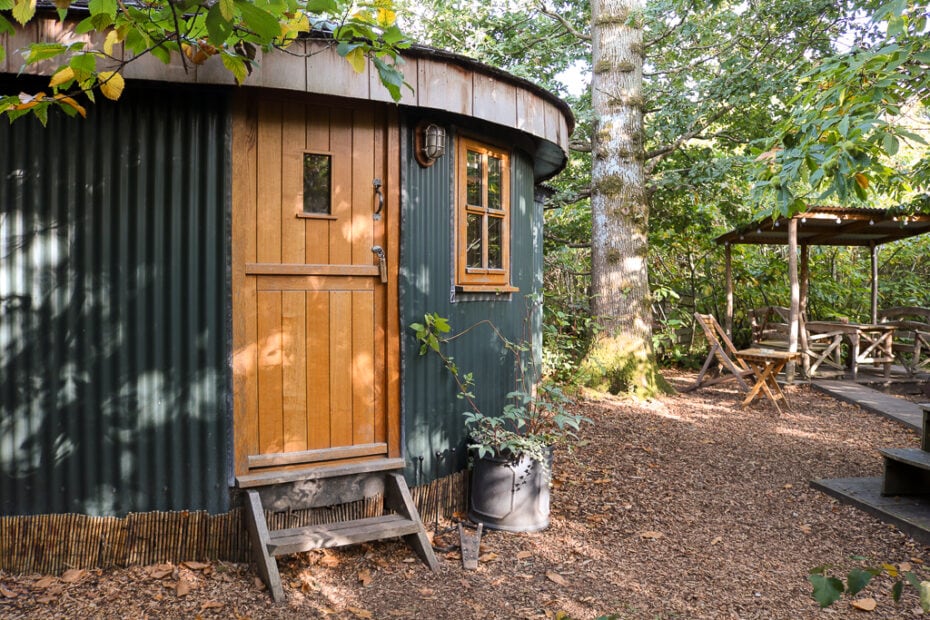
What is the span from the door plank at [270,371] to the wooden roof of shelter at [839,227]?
706 centimetres

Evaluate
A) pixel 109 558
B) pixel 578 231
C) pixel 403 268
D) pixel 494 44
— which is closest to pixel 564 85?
pixel 494 44

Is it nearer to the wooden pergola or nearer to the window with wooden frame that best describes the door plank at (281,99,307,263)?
the window with wooden frame

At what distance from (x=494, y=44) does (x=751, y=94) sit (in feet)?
12.5

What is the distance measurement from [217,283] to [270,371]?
23.1 inches

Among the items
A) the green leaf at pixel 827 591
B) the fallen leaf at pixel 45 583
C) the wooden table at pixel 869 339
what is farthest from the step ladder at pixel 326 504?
the wooden table at pixel 869 339

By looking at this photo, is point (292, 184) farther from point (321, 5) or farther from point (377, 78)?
point (321, 5)

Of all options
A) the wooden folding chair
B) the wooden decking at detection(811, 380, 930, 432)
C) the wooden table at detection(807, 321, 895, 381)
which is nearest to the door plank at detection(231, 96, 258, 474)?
the wooden folding chair

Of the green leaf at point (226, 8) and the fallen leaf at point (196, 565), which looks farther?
the fallen leaf at point (196, 565)

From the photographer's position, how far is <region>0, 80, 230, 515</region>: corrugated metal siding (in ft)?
11.4

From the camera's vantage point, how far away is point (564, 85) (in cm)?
1084

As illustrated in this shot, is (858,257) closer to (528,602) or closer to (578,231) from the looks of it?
(578,231)

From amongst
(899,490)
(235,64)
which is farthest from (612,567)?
(235,64)

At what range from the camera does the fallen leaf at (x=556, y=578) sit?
3.62 meters

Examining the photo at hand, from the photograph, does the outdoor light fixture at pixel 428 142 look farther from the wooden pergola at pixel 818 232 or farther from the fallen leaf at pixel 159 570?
the wooden pergola at pixel 818 232
